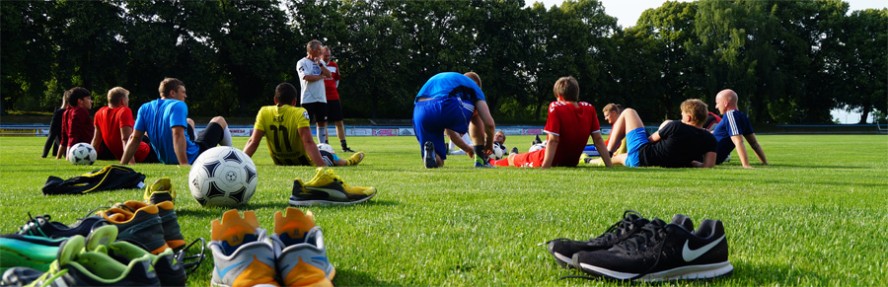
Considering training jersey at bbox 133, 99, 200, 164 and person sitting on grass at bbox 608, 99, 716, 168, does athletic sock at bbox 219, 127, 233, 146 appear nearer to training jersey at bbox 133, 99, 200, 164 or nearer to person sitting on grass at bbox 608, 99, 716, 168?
training jersey at bbox 133, 99, 200, 164

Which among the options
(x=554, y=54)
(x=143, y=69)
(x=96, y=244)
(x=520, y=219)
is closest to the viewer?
(x=96, y=244)

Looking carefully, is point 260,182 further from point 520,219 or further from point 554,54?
point 554,54

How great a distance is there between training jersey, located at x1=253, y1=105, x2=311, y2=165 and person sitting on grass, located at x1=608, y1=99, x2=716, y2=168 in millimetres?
5281

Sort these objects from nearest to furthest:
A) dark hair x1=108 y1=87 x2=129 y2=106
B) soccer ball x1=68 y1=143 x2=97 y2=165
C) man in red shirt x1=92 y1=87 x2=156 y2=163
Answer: soccer ball x1=68 y1=143 x2=97 y2=165
man in red shirt x1=92 y1=87 x2=156 y2=163
dark hair x1=108 y1=87 x2=129 y2=106

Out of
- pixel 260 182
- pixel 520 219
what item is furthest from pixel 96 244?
pixel 260 182

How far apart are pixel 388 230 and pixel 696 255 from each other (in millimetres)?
1811

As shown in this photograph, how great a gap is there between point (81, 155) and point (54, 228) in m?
9.04

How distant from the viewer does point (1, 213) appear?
4.56 metres

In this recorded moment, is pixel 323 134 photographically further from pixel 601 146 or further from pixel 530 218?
pixel 530 218

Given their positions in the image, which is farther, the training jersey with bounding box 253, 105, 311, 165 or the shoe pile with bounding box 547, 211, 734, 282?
the training jersey with bounding box 253, 105, 311, 165

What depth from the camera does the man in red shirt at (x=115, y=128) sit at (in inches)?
431

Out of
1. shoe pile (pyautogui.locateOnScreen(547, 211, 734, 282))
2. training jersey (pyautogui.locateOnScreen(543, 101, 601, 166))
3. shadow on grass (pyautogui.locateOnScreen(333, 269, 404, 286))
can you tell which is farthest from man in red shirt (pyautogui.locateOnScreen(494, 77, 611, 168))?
shadow on grass (pyautogui.locateOnScreen(333, 269, 404, 286))

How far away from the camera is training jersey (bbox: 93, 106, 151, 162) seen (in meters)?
11.0

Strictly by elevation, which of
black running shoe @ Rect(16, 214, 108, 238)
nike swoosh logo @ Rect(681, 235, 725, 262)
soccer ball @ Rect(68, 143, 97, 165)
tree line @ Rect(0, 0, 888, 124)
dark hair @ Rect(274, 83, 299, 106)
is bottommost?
soccer ball @ Rect(68, 143, 97, 165)
